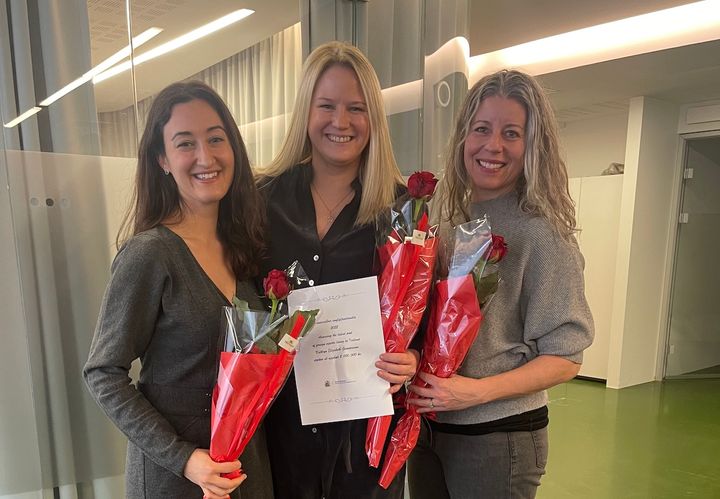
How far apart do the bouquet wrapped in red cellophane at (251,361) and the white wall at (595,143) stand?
17.2 feet

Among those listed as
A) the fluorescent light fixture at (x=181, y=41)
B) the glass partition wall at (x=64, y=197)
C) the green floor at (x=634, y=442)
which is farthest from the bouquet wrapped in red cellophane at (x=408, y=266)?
the green floor at (x=634, y=442)

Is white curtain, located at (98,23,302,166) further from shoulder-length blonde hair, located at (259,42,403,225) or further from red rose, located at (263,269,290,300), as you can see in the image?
red rose, located at (263,269,290,300)

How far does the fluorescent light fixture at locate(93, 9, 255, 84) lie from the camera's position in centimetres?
184

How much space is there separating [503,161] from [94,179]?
56.2 inches

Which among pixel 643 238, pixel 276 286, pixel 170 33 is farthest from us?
pixel 643 238

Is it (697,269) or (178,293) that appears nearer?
(178,293)

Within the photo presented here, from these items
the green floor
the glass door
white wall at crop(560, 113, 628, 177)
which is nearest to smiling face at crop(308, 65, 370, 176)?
the green floor

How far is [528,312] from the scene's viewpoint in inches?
46.1

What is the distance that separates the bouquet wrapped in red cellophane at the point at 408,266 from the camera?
1.06 metres

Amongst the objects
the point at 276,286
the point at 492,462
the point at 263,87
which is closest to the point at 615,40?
the point at 263,87

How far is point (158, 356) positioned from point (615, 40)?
13.5 feet

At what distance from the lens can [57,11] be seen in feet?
5.66

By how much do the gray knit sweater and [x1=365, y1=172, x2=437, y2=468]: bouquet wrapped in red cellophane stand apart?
20 cm

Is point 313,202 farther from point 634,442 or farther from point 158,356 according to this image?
point 634,442
